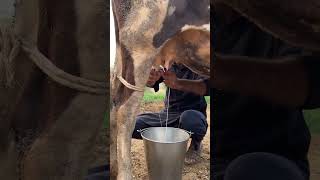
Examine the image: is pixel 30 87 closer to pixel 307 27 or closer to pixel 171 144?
pixel 307 27

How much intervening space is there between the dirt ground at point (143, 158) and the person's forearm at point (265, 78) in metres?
0.10

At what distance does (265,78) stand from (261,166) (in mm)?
191

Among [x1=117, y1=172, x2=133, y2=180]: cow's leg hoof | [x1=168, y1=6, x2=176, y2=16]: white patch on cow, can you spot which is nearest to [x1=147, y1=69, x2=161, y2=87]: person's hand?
[x1=168, y1=6, x2=176, y2=16]: white patch on cow

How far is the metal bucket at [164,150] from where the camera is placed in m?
2.29

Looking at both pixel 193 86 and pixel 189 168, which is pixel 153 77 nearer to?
pixel 193 86

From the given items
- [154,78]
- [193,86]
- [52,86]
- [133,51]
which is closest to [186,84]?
[193,86]

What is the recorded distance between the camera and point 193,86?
2.52 meters

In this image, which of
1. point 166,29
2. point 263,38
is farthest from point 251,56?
point 166,29

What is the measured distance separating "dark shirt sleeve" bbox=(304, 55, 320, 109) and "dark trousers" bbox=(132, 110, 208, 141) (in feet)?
5.85

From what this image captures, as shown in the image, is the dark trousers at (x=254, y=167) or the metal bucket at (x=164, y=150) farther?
the metal bucket at (x=164, y=150)

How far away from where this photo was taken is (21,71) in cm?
91

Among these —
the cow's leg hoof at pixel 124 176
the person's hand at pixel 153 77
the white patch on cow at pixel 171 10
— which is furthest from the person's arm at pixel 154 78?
the cow's leg hoof at pixel 124 176

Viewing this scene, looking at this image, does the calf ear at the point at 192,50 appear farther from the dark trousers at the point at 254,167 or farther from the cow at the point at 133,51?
the dark trousers at the point at 254,167

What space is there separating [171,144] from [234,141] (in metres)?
1.41
